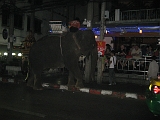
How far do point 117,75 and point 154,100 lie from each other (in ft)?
24.7

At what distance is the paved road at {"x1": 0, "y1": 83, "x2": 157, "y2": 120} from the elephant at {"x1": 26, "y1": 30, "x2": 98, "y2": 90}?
1.04 meters

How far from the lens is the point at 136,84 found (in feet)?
37.5

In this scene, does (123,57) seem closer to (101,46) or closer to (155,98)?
(101,46)

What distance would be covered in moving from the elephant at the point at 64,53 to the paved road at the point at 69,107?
3.42 ft

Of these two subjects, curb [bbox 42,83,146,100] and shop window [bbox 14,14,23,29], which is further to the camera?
shop window [bbox 14,14,23,29]

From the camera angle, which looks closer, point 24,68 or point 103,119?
point 103,119

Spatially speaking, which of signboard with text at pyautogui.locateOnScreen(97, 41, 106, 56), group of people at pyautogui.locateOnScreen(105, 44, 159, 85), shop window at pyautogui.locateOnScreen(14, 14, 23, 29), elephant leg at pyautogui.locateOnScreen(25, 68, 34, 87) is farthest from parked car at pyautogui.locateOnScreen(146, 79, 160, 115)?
shop window at pyautogui.locateOnScreen(14, 14, 23, 29)

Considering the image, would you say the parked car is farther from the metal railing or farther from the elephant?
the metal railing

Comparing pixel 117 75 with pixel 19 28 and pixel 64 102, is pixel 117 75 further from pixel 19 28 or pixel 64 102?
pixel 19 28

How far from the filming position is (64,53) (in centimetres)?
923

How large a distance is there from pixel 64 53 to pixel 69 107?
294 centimetres

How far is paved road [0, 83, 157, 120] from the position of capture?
→ 588 cm

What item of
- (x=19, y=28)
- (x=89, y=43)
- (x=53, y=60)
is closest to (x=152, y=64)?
(x=89, y=43)

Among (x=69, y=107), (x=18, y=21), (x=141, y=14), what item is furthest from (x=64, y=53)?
(x=18, y=21)
